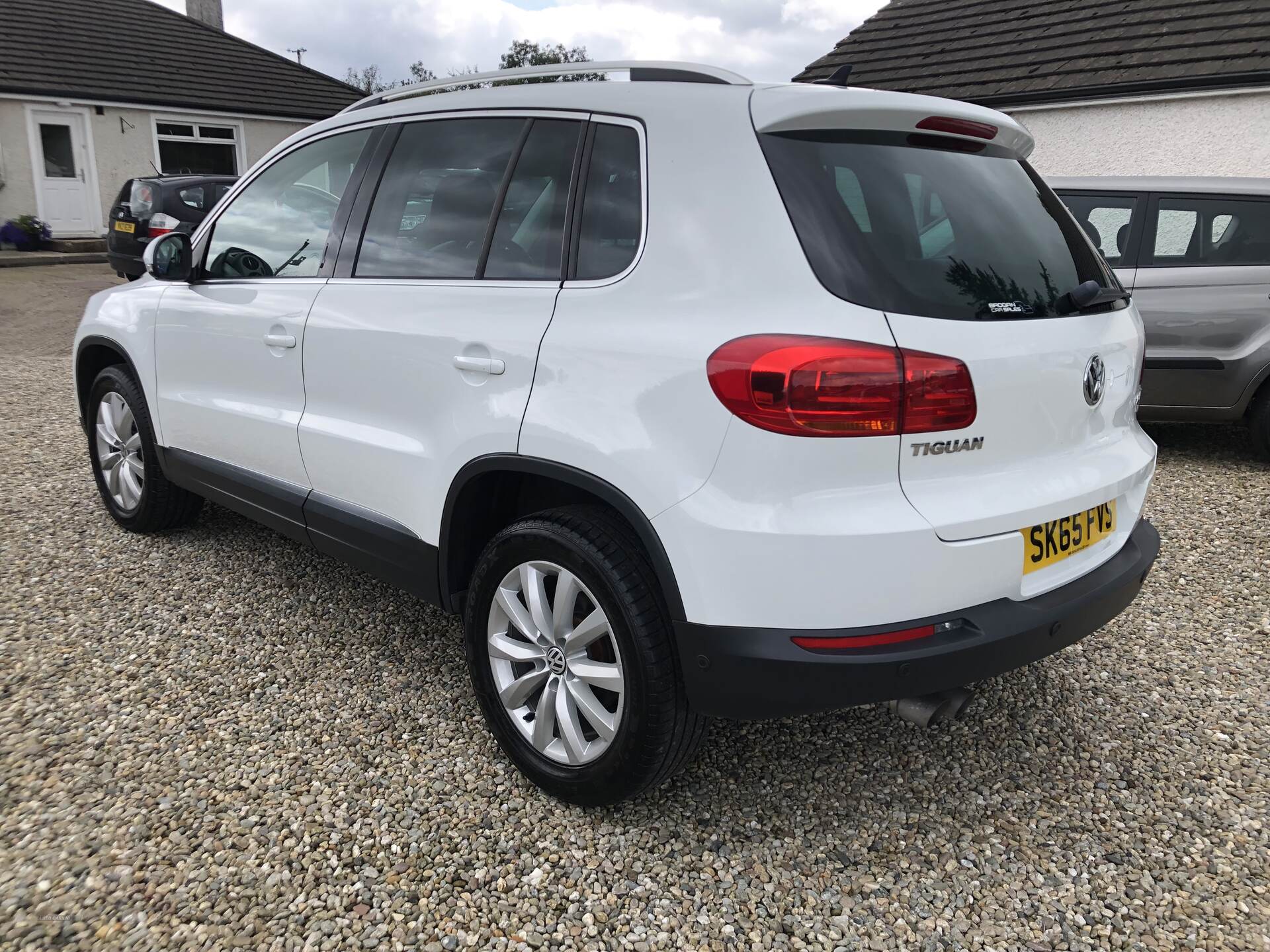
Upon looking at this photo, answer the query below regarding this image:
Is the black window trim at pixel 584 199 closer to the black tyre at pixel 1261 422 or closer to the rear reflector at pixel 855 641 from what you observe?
the rear reflector at pixel 855 641

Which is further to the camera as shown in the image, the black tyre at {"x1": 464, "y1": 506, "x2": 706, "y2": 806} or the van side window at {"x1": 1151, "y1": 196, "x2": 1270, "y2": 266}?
the van side window at {"x1": 1151, "y1": 196, "x2": 1270, "y2": 266}

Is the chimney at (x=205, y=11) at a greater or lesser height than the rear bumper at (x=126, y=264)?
greater

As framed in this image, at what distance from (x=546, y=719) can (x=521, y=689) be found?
0.37 ft

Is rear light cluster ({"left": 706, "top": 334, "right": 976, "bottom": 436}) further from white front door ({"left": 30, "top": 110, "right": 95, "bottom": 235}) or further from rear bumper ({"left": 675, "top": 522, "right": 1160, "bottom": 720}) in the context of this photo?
white front door ({"left": 30, "top": 110, "right": 95, "bottom": 235})

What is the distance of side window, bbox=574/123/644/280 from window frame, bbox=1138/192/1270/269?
196 inches

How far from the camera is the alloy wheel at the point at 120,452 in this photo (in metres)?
4.45

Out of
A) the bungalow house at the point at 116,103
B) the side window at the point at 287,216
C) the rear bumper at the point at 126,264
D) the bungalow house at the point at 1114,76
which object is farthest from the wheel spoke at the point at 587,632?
the bungalow house at the point at 116,103

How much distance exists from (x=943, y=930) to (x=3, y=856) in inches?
89.9

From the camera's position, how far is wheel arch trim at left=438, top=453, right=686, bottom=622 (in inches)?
85.7

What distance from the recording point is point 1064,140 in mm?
11453

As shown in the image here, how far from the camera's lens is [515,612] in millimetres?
2609

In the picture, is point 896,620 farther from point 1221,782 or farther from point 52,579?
point 52,579

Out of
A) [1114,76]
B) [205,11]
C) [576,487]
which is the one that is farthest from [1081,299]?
[205,11]

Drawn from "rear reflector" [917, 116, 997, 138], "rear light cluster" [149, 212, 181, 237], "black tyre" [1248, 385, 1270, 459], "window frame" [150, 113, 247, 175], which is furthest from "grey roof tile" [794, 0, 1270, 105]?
"window frame" [150, 113, 247, 175]
